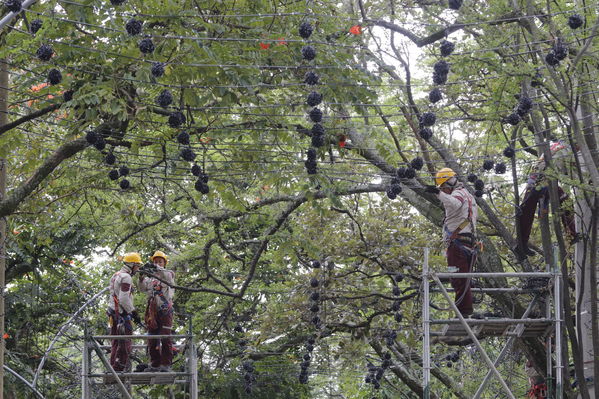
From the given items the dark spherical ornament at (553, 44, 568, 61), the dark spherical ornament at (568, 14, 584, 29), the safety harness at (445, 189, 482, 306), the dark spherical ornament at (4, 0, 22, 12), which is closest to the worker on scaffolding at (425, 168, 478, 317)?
the safety harness at (445, 189, 482, 306)

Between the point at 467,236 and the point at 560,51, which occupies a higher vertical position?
the point at 560,51

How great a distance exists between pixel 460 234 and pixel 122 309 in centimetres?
486

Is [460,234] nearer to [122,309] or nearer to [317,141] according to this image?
[317,141]

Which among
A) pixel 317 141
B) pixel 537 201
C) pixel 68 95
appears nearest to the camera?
pixel 68 95

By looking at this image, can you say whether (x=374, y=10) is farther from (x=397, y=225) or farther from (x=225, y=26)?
(x=225, y=26)

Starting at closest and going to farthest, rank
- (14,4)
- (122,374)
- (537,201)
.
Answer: (14,4)
(537,201)
(122,374)

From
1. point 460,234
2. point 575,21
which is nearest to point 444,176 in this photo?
point 460,234

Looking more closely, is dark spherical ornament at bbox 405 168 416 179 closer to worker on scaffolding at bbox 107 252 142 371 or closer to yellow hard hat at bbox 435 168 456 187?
yellow hard hat at bbox 435 168 456 187

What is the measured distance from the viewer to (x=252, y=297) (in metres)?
20.9

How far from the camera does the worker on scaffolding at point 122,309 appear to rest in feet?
43.9

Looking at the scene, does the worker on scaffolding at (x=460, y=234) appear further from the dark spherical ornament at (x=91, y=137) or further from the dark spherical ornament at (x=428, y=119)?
the dark spherical ornament at (x=91, y=137)

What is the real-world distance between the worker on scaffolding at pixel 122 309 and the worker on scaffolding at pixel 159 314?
0.89 feet

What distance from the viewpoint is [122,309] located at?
1363cm

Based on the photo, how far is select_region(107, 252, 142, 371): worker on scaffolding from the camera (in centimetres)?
1338
